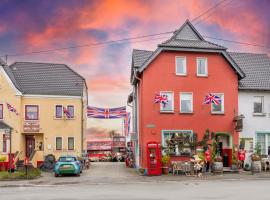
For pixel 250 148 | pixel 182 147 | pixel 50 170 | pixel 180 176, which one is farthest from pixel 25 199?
pixel 250 148

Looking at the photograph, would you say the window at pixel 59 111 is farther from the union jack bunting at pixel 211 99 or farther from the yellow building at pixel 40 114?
the union jack bunting at pixel 211 99

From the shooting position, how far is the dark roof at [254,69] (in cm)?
3812

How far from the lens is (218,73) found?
1469 inches

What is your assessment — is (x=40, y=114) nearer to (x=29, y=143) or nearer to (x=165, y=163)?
(x=29, y=143)

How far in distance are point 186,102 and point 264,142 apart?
740 cm

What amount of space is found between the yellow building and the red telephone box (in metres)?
13.2

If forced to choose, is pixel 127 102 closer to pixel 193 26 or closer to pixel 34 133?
pixel 34 133

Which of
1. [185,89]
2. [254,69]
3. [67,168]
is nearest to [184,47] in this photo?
[185,89]

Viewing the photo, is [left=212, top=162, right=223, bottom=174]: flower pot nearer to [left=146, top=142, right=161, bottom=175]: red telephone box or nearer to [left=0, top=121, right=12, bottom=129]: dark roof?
[left=146, top=142, right=161, bottom=175]: red telephone box

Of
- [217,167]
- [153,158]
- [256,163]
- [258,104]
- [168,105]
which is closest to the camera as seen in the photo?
[217,167]

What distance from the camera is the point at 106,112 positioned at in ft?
156

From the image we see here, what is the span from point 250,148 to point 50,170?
1674cm

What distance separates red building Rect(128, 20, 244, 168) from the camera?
35844mm

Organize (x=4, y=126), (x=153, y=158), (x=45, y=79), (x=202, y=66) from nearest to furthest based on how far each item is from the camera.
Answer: (x=153, y=158)
(x=202, y=66)
(x=4, y=126)
(x=45, y=79)
